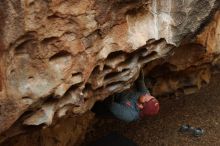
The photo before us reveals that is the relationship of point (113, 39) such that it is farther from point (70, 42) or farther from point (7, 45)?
point (7, 45)

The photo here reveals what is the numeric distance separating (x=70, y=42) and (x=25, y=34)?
0.88 feet

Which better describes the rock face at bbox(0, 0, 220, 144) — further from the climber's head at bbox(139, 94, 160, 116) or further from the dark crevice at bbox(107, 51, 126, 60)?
the climber's head at bbox(139, 94, 160, 116)

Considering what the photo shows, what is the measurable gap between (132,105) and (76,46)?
880 millimetres

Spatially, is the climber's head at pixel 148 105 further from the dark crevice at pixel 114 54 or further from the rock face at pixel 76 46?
the dark crevice at pixel 114 54

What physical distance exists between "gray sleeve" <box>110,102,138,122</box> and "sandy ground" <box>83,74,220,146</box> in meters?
0.72

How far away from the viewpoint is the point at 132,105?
2.91 meters

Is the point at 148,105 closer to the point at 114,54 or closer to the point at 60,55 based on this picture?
the point at 114,54

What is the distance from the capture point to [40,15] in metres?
1.97

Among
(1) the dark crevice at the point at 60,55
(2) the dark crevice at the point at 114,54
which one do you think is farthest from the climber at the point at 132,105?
(1) the dark crevice at the point at 60,55

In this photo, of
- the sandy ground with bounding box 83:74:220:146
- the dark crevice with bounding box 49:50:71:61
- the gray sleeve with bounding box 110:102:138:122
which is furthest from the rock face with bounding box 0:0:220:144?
the sandy ground with bounding box 83:74:220:146

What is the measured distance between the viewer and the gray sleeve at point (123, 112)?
2.84 metres

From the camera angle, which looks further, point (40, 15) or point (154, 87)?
point (154, 87)

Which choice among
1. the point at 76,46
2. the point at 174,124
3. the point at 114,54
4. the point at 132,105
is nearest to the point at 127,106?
the point at 132,105

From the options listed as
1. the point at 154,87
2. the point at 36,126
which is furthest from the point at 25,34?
the point at 154,87
